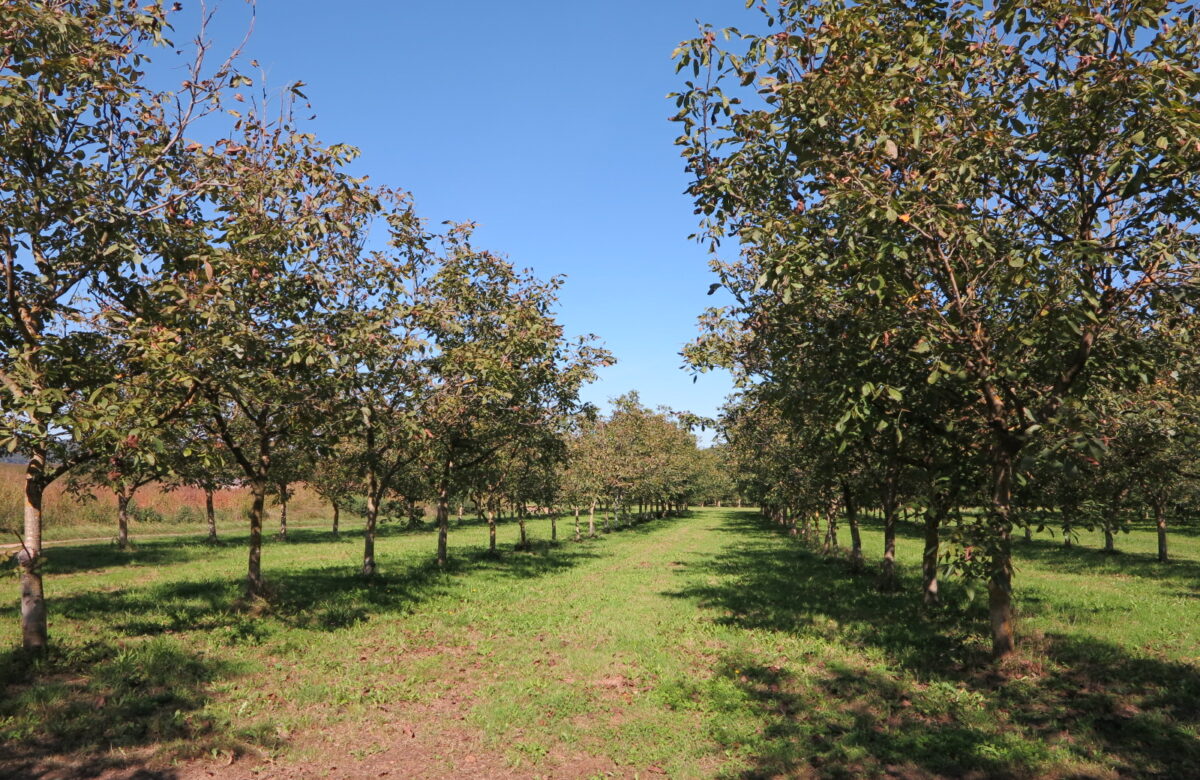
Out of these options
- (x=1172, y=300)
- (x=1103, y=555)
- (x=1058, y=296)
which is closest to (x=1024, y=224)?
(x=1172, y=300)

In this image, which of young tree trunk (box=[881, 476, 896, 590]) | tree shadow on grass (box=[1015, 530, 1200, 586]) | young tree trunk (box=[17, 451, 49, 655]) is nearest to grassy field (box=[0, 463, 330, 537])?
young tree trunk (box=[17, 451, 49, 655])

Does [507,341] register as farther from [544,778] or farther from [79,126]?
[544,778]

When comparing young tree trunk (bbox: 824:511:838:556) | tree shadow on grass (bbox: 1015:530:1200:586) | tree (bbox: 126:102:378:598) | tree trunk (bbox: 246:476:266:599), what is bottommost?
tree shadow on grass (bbox: 1015:530:1200:586)

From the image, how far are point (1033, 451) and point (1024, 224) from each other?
4010 millimetres

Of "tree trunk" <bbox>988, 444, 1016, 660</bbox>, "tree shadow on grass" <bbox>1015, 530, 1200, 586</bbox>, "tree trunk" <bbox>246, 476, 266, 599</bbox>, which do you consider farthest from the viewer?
"tree shadow on grass" <bbox>1015, 530, 1200, 586</bbox>

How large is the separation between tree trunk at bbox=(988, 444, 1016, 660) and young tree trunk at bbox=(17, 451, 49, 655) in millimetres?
14906

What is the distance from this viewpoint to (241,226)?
13133mm

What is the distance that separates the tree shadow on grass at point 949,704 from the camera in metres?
7.96

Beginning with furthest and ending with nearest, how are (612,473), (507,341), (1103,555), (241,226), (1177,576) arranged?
(612,473)
(1103,555)
(1177,576)
(507,341)
(241,226)

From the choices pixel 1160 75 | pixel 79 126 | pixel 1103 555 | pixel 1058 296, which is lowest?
pixel 1103 555

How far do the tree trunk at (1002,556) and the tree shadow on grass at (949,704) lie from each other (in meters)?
0.49

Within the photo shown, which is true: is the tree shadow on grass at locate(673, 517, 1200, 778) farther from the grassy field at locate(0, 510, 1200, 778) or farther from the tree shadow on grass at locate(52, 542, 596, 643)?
the tree shadow on grass at locate(52, 542, 596, 643)

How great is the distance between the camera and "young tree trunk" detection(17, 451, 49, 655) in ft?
34.3

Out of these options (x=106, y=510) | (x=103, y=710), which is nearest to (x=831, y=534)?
(x=103, y=710)
